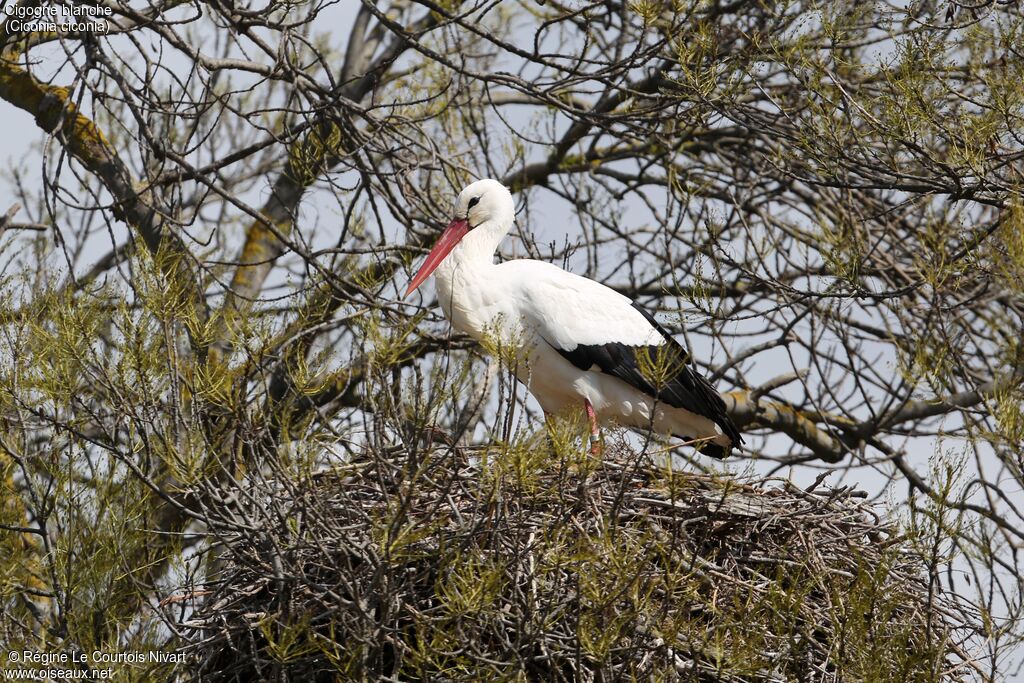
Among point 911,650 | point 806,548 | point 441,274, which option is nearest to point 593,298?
point 441,274

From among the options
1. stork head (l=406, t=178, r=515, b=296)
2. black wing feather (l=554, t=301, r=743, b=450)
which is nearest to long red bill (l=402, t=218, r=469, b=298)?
stork head (l=406, t=178, r=515, b=296)

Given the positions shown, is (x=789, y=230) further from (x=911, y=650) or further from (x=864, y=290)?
(x=911, y=650)

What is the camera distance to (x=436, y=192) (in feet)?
22.1

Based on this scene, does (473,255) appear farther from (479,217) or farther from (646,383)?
(646,383)

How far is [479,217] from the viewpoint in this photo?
593cm

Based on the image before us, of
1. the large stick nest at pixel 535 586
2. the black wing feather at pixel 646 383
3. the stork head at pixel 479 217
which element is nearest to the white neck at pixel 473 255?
the stork head at pixel 479 217

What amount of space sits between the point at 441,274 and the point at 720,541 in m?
1.76

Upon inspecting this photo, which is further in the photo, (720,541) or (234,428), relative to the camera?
(720,541)

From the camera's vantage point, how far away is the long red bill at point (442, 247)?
5.84 m

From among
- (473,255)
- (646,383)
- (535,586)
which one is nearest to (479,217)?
(473,255)

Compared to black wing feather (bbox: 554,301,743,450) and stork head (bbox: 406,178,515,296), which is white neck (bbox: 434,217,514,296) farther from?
black wing feather (bbox: 554,301,743,450)

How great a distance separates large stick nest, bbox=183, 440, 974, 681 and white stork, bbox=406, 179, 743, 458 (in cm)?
106

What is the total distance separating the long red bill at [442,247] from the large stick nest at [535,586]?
1.33m

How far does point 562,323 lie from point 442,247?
649mm
